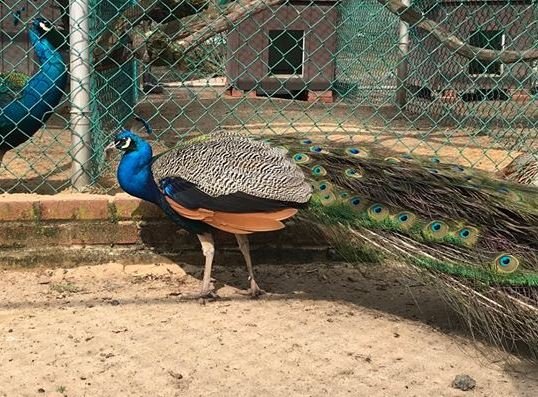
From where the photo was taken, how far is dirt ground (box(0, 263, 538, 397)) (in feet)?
7.67

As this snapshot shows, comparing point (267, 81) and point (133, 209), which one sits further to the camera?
point (267, 81)

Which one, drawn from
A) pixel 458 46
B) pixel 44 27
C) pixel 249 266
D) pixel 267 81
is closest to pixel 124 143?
pixel 249 266

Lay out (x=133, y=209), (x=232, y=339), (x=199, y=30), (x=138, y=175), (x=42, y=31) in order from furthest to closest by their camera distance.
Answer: (x=199, y=30)
(x=42, y=31)
(x=133, y=209)
(x=138, y=175)
(x=232, y=339)

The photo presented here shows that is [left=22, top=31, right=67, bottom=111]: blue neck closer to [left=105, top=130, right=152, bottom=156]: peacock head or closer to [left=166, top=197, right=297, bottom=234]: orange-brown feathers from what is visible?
[left=105, top=130, right=152, bottom=156]: peacock head

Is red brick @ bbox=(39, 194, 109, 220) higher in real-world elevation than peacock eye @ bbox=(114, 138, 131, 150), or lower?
lower

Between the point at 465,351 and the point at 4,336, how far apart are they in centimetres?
161

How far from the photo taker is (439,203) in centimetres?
276

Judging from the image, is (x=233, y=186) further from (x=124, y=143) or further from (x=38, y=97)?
(x=38, y=97)

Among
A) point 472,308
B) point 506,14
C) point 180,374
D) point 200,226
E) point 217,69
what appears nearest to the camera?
point 180,374

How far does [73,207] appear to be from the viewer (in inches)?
129

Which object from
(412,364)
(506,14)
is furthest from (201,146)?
(506,14)

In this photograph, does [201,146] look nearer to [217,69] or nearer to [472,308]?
[472,308]

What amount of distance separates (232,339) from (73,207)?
1.05 meters

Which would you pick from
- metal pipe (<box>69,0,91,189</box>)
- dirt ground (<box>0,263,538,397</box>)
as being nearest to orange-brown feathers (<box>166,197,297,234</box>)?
dirt ground (<box>0,263,538,397</box>)
